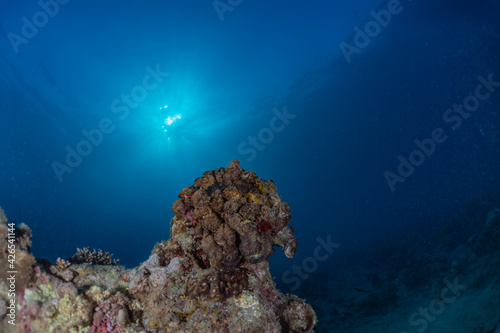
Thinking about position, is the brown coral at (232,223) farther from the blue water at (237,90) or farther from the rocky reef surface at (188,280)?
the blue water at (237,90)

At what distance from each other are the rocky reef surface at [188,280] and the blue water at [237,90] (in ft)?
73.0

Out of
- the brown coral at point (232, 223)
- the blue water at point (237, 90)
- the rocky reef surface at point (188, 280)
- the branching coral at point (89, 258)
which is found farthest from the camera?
the blue water at point (237, 90)

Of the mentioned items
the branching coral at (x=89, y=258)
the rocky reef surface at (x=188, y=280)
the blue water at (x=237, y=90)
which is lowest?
the rocky reef surface at (x=188, y=280)

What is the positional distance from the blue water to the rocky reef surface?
73.0 feet

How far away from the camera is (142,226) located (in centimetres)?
12562

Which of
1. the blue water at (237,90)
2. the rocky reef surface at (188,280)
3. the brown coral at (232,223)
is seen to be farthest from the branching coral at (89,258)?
the blue water at (237,90)

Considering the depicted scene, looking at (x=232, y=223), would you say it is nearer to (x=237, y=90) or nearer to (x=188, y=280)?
(x=188, y=280)

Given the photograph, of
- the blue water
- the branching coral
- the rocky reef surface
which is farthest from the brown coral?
the blue water

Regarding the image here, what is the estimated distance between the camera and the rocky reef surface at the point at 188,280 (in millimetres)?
3975

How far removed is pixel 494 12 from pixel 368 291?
4253 cm

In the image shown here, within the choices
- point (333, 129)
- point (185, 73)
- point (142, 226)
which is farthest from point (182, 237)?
point (142, 226)

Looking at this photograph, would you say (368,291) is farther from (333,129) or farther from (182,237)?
(333,129)

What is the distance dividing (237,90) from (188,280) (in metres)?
46.7

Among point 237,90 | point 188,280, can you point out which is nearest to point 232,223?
point 188,280
